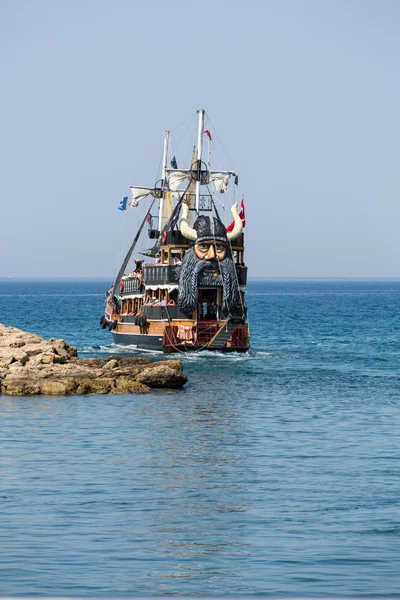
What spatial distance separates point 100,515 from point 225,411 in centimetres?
1698

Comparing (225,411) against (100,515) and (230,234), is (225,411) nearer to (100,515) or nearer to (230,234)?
(100,515)

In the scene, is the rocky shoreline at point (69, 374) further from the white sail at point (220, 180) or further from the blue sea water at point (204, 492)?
the white sail at point (220, 180)

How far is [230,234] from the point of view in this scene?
66.6 m

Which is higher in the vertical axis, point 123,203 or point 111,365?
point 123,203

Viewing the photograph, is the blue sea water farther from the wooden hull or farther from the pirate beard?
the pirate beard

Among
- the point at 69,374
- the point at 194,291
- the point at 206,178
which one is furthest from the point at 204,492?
the point at 206,178

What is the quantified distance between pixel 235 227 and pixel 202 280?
5232 millimetres

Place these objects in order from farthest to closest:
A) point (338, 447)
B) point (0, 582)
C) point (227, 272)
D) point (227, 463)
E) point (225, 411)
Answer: point (227, 272) → point (225, 411) → point (338, 447) → point (227, 463) → point (0, 582)

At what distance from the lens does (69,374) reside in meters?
44.2

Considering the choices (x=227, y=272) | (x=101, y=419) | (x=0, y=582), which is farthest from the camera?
(x=227, y=272)

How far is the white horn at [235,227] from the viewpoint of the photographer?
219 ft

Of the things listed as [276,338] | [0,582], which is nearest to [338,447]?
[0,582]

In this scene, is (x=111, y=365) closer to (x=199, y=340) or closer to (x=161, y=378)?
(x=161, y=378)

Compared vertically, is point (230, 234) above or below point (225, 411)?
above
